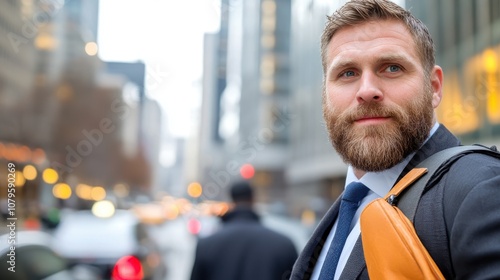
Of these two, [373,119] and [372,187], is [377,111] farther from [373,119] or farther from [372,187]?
[372,187]

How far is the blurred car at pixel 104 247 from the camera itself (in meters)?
9.45

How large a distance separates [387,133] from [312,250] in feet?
1.64

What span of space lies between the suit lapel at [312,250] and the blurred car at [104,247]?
7.63 m

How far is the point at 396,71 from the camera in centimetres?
157

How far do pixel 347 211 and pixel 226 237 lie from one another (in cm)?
341

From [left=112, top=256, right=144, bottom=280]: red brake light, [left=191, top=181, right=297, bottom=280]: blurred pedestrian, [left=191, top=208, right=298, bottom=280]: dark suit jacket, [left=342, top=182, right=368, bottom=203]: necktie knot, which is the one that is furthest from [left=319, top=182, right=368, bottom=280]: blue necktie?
[left=112, top=256, right=144, bottom=280]: red brake light

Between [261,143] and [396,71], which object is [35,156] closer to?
[396,71]

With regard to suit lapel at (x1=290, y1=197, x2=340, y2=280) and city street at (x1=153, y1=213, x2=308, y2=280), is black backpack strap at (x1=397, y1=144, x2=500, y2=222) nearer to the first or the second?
suit lapel at (x1=290, y1=197, x2=340, y2=280)

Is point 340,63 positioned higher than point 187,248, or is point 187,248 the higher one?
point 340,63

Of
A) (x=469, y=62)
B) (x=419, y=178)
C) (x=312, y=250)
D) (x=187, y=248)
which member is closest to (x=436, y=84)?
(x=419, y=178)

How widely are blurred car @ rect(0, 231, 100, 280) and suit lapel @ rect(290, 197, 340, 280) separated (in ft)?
12.3

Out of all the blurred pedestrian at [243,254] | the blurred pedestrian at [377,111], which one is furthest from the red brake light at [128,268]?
the blurred pedestrian at [377,111]

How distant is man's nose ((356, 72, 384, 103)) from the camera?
154cm

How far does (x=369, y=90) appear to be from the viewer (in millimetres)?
1539
